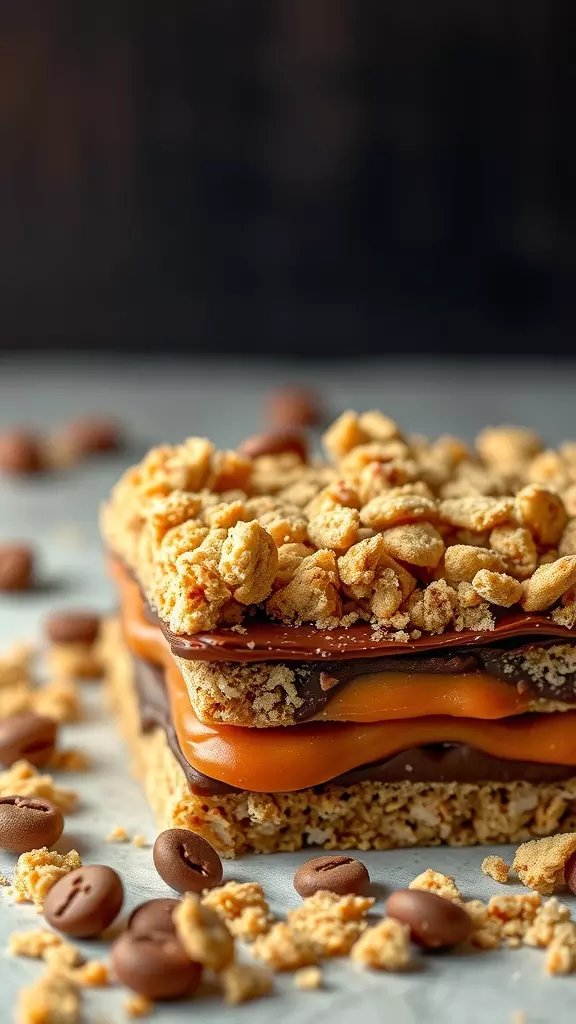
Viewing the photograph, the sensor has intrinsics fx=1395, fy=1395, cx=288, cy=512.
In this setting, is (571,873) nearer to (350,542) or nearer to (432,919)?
(432,919)

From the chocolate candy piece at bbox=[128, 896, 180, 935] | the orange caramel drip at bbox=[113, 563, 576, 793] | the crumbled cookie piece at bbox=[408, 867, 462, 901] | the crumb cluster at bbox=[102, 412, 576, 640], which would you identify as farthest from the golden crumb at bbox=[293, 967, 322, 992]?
the crumb cluster at bbox=[102, 412, 576, 640]

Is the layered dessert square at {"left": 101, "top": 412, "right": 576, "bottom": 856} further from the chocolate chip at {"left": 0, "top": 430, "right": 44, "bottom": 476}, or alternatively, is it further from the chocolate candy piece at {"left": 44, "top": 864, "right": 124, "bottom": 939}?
the chocolate chip at {"left": 0, "top": 430, "right": 44, "bottom": 476}

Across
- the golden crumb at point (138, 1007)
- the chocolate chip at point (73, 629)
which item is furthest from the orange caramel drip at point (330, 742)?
the chocolate chip at point (73, 629)

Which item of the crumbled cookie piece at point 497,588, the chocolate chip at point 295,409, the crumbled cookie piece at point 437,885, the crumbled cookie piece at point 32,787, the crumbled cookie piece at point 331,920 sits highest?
the crumbled cookie piece at point 497,588

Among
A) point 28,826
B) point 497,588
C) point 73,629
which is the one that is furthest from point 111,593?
point 497,588

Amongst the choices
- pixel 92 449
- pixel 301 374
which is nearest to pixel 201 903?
pixel 92 449

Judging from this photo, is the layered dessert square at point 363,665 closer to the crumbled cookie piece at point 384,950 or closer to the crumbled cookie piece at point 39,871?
the crumbled cookie piece at point 39,871
